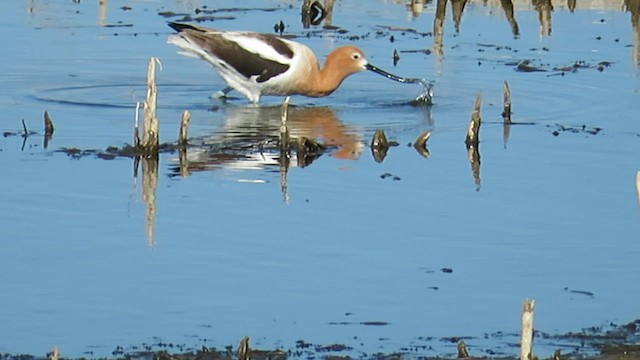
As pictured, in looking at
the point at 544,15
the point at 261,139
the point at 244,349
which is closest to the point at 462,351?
the point at 244,349

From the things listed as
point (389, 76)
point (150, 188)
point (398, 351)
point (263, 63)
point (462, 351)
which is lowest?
point (398, 351)

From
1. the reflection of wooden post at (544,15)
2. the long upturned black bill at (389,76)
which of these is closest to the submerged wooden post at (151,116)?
the long upturned black bill at (389,76)

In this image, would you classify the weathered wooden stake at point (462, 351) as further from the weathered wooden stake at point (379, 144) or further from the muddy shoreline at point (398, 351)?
the weathered wooden stake at point (379, 144)

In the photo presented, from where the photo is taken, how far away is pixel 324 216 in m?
10.5

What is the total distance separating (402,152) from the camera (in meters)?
12.8

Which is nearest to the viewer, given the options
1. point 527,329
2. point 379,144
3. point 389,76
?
point 527,329

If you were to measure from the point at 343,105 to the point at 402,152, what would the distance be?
2.57 meters

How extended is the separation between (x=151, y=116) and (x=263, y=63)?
3.38 meters

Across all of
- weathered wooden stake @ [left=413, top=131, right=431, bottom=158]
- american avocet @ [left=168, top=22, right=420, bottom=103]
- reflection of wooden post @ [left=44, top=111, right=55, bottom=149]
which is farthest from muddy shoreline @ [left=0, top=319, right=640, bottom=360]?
american avocet @ [left=168, top=22, right=420, bottom=103]

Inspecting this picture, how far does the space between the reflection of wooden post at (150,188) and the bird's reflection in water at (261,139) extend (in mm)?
180

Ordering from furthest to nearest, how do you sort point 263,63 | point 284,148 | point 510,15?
point 510,15
point 263,63
point 284,148

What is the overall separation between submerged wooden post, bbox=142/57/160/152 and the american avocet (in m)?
3.01

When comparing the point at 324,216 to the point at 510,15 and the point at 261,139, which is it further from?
the point at 510,15

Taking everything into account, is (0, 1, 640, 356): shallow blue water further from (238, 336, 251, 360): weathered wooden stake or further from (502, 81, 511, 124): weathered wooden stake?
(238, 336, 251, 360): weathered wooden stake
